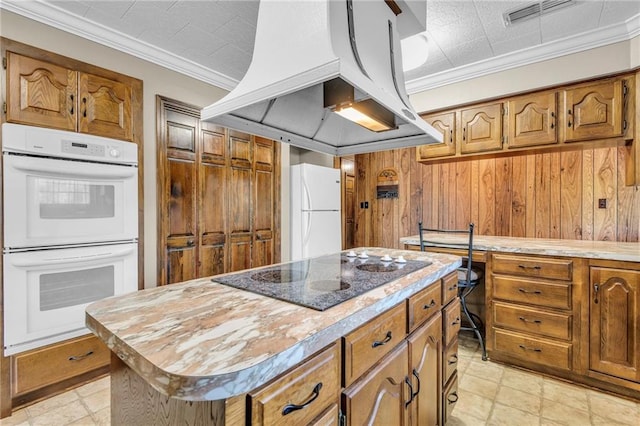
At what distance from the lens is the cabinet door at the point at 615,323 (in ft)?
6.52

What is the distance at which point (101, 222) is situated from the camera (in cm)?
225

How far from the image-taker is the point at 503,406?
1973 mm

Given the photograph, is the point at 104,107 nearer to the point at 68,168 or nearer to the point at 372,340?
the point at 68,168

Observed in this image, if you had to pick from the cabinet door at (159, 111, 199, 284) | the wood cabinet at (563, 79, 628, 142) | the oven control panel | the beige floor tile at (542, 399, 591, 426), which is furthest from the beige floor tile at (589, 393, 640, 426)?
the oven control panel

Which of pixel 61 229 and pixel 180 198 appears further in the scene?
pixel 180 198

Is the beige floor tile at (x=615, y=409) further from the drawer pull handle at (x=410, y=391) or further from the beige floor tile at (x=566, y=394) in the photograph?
the drawer pull handle at (x=410, y=391)

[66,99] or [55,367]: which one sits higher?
[66,99]

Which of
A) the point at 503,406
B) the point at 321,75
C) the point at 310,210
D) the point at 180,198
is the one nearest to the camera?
the point at 321,75

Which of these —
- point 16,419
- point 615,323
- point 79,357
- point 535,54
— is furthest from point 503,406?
point 16,419

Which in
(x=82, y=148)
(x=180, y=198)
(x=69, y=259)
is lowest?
(x=69, y=259)

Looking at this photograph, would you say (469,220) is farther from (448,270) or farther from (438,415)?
(438,415)

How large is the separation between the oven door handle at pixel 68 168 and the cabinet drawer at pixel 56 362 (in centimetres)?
116

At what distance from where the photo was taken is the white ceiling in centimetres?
204

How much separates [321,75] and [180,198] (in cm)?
219
